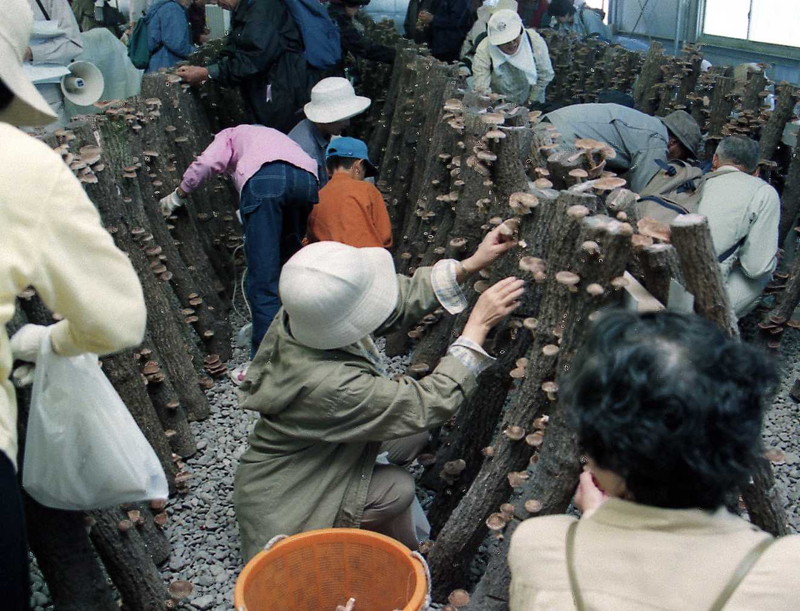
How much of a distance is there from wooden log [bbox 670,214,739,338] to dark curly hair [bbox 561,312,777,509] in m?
0.91

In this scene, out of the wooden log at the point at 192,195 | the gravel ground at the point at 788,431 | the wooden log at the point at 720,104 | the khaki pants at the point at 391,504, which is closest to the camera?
the khaki pants at the point at 391,504

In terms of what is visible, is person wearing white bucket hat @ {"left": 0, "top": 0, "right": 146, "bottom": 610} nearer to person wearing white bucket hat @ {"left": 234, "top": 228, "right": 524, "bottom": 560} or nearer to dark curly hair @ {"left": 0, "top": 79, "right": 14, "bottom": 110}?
dark curly hair @ {"left": 0, "top": 79, "right": 14, "bottom": 110}

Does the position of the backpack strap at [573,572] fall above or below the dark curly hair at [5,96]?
below

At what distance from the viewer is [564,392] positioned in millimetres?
1425

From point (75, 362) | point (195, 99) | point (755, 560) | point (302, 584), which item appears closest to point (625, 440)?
point (755, 560)

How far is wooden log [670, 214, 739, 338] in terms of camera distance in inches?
85.4

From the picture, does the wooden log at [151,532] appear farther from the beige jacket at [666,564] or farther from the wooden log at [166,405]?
the beige jacket at [666,564]

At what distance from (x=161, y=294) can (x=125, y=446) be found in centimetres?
178

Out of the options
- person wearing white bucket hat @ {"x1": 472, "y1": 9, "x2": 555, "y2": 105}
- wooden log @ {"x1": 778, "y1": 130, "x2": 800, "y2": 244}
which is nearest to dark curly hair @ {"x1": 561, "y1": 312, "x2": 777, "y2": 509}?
wooden log @ {"x1": 778, "y1": 130, "x2": 800, "y2": 244}

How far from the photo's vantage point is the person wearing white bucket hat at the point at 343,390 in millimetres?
2496

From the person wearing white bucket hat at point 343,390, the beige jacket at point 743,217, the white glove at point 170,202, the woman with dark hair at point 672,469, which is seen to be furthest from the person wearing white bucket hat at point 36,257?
the beige jacket at point 743,217

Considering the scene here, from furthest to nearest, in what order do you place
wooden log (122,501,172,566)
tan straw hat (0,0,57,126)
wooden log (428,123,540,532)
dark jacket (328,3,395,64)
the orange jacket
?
dark jacket (328,3,395,64) → the orange jacket → wooden log (122,501,172,566) → wooden log (428,123,540,532) → tan straw hat (0,0,57,126)

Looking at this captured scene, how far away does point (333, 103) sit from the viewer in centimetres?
502

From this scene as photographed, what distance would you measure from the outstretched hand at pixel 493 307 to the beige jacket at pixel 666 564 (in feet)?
4.11
